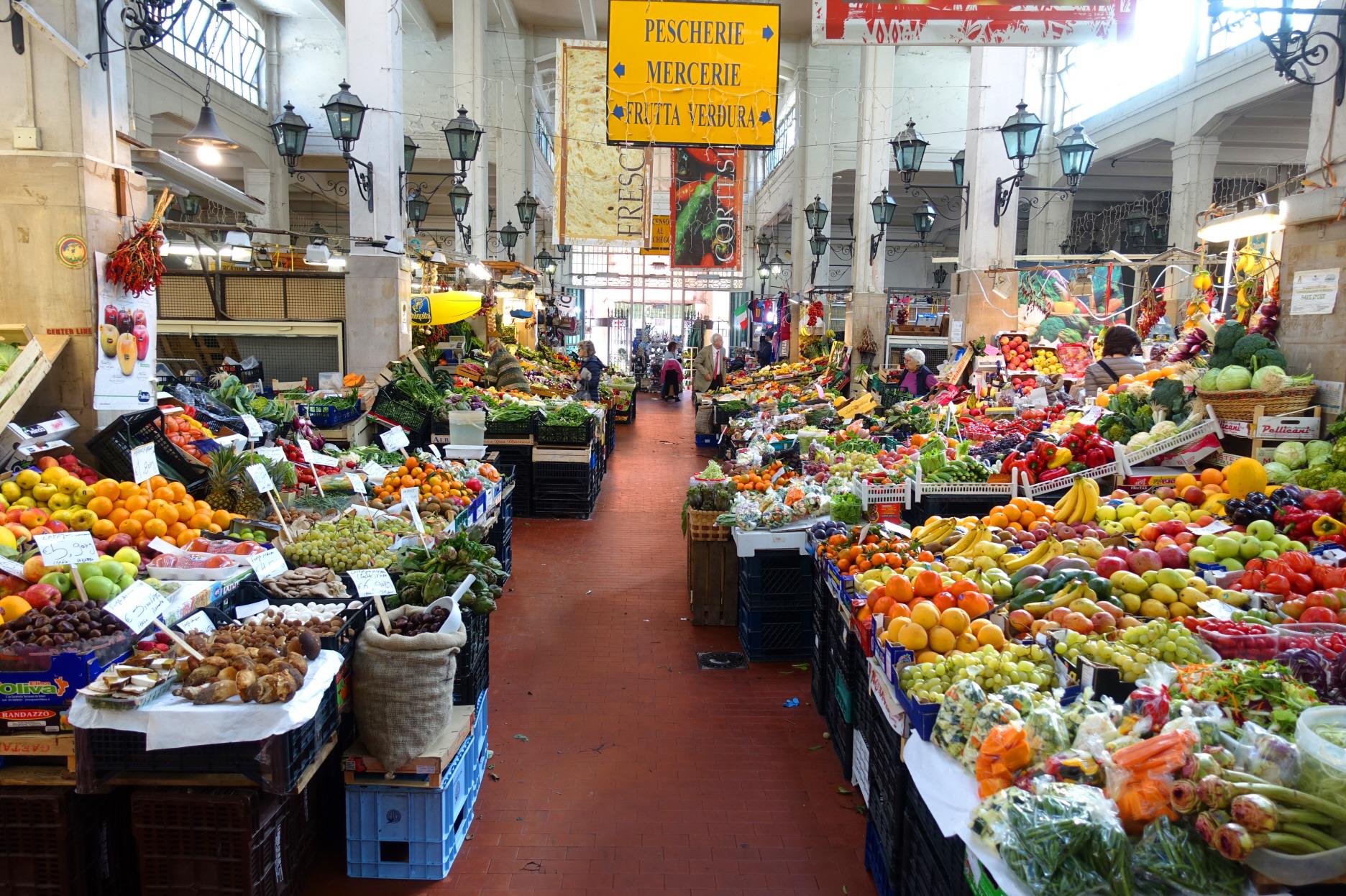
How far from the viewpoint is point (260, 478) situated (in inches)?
206

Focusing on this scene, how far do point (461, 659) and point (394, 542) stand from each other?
1318mm

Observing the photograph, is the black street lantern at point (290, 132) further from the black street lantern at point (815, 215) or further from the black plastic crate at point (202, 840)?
the black street lantern at point (815, 215)

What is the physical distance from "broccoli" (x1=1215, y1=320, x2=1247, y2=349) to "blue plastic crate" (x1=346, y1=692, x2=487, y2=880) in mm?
5496

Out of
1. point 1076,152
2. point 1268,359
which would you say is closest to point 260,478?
point 1268,359

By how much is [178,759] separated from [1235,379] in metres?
5.92

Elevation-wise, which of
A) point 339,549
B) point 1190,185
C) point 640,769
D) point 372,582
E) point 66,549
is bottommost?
point 640,769

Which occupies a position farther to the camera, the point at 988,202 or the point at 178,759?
the point at 988,202

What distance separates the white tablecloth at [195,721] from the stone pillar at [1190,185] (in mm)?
17178

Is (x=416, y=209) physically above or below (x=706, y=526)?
above

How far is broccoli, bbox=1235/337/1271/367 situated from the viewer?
5527 millimetres

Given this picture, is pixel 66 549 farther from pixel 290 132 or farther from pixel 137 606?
pixel 290 132

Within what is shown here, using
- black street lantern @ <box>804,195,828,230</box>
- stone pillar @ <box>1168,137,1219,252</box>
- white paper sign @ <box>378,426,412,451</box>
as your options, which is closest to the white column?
black street lantern @ <box>804,195,828,230</box>

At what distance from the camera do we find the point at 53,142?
5.21 m

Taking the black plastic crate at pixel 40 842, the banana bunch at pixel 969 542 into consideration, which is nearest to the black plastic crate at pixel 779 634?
the banana bunch at pixel 969 542
